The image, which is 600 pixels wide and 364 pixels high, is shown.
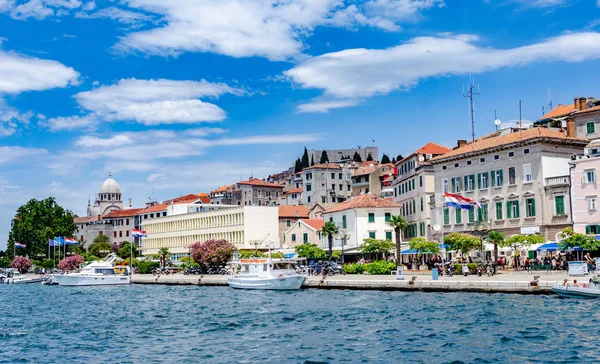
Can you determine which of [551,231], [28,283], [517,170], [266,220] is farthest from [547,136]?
[28,283]

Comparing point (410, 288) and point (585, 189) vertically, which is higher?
point (585, 189)

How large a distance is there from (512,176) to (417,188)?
48.5 ft

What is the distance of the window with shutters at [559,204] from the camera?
57844 millimetres

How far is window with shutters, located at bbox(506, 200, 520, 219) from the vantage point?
201 feet

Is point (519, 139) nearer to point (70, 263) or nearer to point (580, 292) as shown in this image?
point (580, 292)

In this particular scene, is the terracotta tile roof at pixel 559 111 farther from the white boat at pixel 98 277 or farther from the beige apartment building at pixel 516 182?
the white boat at pixel 98 277

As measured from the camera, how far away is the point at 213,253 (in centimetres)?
8675

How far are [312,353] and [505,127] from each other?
54.9m

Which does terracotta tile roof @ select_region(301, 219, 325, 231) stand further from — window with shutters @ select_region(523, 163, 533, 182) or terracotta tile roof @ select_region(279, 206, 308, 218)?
window with shutters @ select_region(523, 163, 533, 182)

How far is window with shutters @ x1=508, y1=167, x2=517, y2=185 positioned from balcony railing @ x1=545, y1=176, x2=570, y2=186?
3304 millimetres

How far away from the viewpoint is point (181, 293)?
61094 millimetres

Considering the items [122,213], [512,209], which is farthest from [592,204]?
[122,213]

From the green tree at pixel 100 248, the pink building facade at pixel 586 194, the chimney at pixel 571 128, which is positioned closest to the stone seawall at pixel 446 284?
the pink building facade at pixel 586 194

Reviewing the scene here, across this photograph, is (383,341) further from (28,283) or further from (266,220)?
(28,283)
